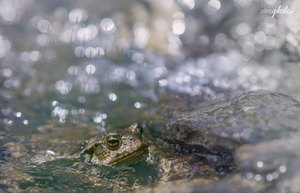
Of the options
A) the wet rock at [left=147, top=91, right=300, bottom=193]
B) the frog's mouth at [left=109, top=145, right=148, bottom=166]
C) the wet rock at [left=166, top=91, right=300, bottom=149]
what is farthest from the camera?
the frog's mouth at [left=109, top=145, right=148, bottom=166]

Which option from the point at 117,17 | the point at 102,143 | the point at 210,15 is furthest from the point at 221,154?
the point at 117,17

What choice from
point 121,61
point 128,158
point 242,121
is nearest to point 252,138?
point 242,121

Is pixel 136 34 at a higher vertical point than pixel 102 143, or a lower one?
higher

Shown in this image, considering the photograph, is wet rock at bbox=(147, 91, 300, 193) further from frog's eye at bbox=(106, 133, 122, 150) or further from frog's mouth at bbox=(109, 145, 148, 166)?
frog's eye at bbox=(106, 133, 122, 150)

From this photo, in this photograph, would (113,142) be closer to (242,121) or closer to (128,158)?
(128,158)

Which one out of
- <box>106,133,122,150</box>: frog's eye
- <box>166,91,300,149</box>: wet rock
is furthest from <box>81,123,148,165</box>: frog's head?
<box>166,91,300,149</box>: wet rock

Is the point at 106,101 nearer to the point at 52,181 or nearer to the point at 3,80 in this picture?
the point at 3,80
